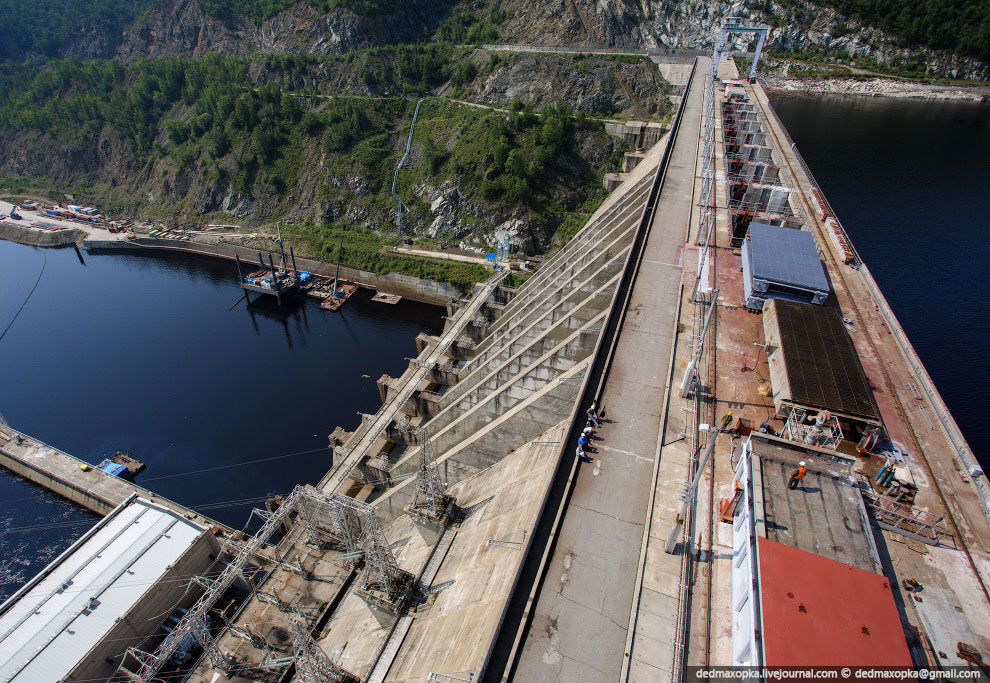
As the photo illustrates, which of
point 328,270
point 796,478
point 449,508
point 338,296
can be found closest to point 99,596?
point 449,508

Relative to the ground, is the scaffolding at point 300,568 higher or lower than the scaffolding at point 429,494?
lower

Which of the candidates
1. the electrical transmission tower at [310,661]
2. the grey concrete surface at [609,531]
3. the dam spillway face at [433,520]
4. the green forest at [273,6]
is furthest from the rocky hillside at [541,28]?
the electrical transmission tower at [310,661]

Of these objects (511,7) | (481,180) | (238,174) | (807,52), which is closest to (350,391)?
(481,180)

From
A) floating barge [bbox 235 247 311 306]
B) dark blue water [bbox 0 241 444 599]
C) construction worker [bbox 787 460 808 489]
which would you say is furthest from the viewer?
floating barge [bbox 235 247 311 306]

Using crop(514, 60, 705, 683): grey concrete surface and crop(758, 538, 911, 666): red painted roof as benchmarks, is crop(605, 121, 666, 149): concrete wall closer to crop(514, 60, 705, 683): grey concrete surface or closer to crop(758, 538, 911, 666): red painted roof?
crop(514, 60, 705, 683): grey concrete surface

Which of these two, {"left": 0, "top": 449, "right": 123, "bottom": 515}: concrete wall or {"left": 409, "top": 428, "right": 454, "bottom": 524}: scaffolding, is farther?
{"left": 0, "top": 449, "right": 123, "bottom": 515}: concrete wall

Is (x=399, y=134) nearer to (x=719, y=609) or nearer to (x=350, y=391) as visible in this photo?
(x=350, y=391)

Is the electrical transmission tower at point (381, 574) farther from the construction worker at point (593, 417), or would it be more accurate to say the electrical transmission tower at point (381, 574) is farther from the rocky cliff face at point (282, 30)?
the rocky cliff face at point (282, 30)

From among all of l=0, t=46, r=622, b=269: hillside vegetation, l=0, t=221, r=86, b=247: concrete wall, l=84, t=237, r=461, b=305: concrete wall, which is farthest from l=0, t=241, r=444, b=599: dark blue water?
l=0, t=46, r=622, b=269: hillside vegetation
